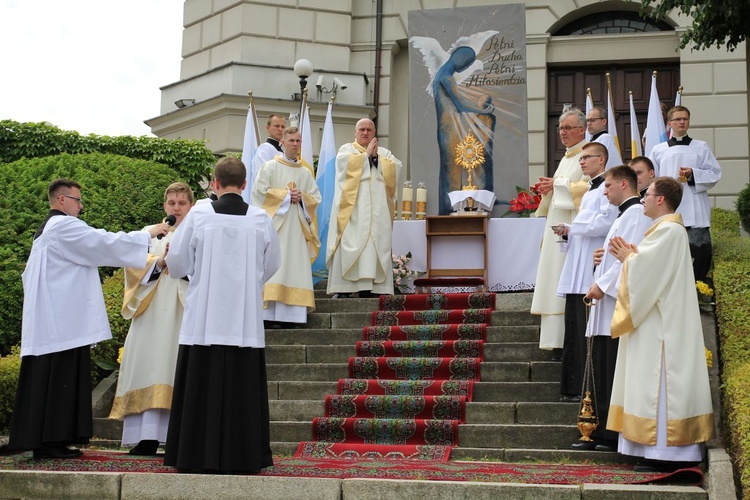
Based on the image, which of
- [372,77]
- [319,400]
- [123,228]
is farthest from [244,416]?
[372,77]

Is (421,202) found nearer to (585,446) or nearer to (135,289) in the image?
(135,289)

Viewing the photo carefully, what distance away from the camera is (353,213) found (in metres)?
12.4

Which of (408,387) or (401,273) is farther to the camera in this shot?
(401,273)

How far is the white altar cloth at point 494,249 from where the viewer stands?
13078 mm

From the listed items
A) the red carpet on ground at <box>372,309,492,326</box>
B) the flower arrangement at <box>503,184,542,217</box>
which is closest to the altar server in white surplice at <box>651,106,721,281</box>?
the flower arrangement at <box>503,184,542,217</box>

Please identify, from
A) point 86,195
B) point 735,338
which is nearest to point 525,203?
point 735,338

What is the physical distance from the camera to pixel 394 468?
7.71m

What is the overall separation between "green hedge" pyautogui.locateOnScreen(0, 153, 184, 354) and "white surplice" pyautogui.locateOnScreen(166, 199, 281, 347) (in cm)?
446

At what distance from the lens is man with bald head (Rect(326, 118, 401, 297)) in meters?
12.2

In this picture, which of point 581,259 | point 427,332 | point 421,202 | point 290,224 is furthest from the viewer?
point 421,202

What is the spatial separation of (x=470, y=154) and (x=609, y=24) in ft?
19.5

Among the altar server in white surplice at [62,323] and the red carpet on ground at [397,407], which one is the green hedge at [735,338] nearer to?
the red carpet on ground at [397,407]

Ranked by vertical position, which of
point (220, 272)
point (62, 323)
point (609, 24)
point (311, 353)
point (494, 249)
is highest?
point (609, 24)

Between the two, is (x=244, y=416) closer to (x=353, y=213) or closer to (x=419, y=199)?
(x=353, y=213)
